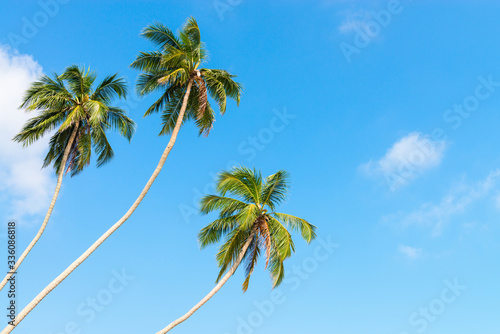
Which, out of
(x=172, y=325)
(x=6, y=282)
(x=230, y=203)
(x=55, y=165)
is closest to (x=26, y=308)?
(x=6, y=282)

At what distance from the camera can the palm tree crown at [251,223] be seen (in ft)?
75.6

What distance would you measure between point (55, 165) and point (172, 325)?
10156 millimetres

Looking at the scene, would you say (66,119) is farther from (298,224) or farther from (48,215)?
(298,224)

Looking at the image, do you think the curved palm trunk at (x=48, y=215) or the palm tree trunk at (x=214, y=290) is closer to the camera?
the palm tree trunk at (x=214, y=290)

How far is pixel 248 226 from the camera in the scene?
74.5 ft

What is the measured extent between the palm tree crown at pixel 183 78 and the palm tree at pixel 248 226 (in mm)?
3134

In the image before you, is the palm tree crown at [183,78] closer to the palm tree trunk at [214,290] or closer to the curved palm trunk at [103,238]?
the curved palm trunk at [103,238]

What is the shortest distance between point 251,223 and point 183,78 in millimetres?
7131

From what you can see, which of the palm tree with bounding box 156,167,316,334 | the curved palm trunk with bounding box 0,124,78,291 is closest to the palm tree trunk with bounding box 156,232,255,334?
the palm tree with bounding box 156,167,316,334

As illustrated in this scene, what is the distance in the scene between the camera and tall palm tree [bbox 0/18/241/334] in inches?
916

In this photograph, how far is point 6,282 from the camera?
22906 millimetres

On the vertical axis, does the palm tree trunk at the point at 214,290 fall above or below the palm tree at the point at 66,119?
below

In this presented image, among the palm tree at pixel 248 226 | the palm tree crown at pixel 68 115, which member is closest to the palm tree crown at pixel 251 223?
the palm tree at pixel 248 226

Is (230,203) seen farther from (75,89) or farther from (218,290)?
(75,89)
